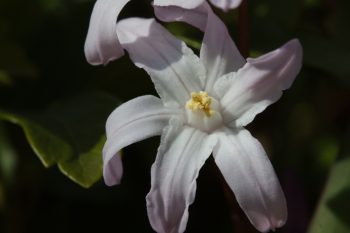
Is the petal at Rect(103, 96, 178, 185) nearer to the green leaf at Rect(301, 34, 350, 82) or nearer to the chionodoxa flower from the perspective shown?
the chionodoxa flower

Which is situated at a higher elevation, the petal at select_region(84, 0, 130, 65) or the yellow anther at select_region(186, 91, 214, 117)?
the petal at select_region(84, 0, 130, 65)

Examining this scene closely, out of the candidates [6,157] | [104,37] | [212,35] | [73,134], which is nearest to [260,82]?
[212,35]

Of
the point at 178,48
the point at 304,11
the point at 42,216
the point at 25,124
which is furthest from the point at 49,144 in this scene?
the point at 304,11

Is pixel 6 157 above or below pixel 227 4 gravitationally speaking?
below

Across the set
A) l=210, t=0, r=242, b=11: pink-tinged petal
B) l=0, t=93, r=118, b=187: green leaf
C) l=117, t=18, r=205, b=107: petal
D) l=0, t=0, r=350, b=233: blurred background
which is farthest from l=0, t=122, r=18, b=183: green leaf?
l=210, t=0, r=242, b=11: pink-tinged petal

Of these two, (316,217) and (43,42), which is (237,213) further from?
(43,42)

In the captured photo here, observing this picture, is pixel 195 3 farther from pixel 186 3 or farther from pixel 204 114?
pixel 204 114

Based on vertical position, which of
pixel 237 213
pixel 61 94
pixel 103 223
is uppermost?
pixel 237 213
